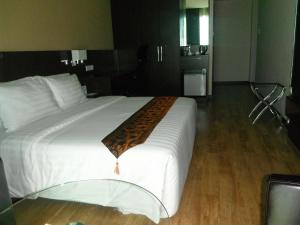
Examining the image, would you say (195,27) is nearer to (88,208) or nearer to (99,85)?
(99,85)

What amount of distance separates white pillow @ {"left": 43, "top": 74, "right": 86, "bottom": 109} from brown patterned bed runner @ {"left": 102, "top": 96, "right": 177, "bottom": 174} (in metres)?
0.80

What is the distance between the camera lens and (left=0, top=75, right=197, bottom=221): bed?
1.68 meters

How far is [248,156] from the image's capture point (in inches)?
111

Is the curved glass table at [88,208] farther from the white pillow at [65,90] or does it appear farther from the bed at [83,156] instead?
the white pillow at [65,90]

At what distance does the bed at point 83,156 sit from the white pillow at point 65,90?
0.48m

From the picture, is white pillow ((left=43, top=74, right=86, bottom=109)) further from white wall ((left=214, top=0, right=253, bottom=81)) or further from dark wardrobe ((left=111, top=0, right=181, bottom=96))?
white wall ((left=214, top=0, right=253, bottom=81))

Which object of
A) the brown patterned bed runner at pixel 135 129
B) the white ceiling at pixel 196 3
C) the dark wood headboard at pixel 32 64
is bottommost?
the brown patterned bed runner at pixel 135 129

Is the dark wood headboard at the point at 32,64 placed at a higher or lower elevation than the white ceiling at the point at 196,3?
lower

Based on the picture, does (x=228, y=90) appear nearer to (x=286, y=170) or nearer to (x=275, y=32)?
(x=275, y=32)

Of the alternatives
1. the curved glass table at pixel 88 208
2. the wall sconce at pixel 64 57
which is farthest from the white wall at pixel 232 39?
the curved glass table at pixel 88 208

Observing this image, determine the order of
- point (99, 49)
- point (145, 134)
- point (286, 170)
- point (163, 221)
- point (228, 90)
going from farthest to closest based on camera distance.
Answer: point (228, 90), point (99, 49), point (286, 170), point (145, 134), point (163, 221)

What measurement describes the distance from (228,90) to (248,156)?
4.17 meters

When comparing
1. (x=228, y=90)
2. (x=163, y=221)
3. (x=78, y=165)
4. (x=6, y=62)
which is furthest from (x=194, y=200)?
(x=228, y=90)

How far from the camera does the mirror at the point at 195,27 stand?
5.86 metres
